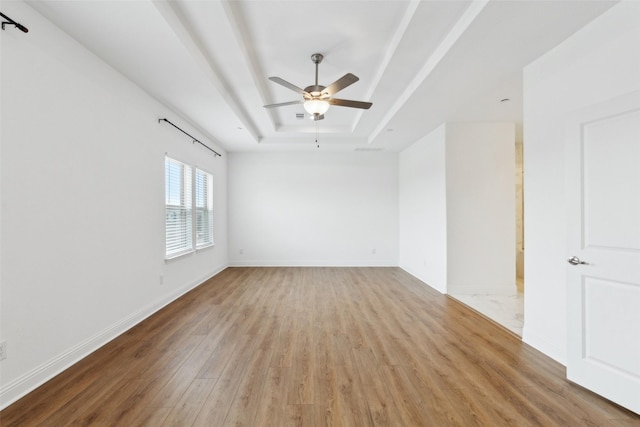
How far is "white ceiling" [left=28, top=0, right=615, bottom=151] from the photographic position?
6.99ft

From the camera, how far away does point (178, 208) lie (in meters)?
4.39

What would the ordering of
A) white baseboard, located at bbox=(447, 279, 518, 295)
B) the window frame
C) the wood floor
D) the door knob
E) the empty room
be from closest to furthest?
the wood floor, the empty room, the door knob, the window frame, white baseboard, located at bbox=(447, 279, 518, 295)

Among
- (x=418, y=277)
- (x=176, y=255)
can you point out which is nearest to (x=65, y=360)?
(x=176, y=255)

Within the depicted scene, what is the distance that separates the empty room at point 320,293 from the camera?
6.17 feet

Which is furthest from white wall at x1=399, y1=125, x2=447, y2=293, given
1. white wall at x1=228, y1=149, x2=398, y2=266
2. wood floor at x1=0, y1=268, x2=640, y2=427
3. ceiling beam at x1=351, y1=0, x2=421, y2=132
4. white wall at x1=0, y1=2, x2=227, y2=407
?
white wall at x1=0, y1=2, x2=227, y2=407

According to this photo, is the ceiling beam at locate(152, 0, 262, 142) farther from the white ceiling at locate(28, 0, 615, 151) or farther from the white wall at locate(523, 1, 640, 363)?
the white wall at locate(523, 1, 640, 363)

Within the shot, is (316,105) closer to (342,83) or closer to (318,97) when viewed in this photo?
(318,97)

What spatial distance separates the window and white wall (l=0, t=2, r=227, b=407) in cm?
56

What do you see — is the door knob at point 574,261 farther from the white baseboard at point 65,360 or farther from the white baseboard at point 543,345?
the white baseboard at point 65,360

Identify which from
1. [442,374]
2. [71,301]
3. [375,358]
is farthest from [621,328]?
[71,301]

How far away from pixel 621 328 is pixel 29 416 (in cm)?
406

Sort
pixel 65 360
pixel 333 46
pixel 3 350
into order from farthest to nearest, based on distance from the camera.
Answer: pixel 333 46 < pixel 65 360 < pixel 3 350

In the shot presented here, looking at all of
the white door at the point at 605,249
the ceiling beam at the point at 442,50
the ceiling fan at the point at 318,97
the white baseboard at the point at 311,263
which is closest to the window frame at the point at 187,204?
the white baseboard at the point at 311,263

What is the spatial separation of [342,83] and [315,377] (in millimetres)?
2744
